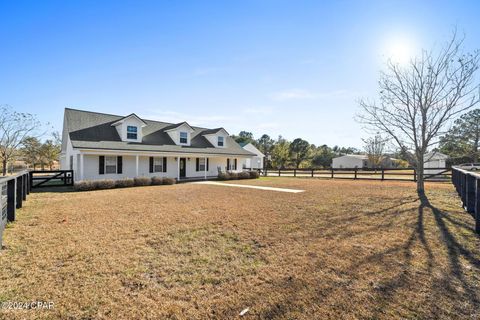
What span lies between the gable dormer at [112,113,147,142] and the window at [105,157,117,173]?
1.97 metres

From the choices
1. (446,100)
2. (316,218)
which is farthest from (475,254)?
(446,100)

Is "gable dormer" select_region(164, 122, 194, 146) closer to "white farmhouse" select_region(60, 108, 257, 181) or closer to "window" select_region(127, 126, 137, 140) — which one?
"white farmhouse" select_region(60, 108, 257, 181)

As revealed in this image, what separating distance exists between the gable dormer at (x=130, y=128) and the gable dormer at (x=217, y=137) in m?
6.80

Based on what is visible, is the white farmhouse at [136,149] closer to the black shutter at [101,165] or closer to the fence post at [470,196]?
the black shutter at [101,165]

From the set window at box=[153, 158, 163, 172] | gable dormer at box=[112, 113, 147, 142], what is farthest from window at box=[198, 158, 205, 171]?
gable dormer at box=[112, 113, 147, 142]

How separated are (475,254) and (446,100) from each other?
942 cm

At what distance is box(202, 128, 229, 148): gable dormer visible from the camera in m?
23.4

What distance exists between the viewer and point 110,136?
57.5 ft

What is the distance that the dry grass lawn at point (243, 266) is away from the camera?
2.67 meters

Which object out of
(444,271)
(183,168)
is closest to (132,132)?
(183,168)

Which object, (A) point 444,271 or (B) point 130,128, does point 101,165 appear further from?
(A) point 444,271

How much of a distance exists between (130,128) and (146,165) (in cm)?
302

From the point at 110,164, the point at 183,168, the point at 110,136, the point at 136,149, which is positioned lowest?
the point at 183,168

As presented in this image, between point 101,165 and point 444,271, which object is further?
point 101,165
